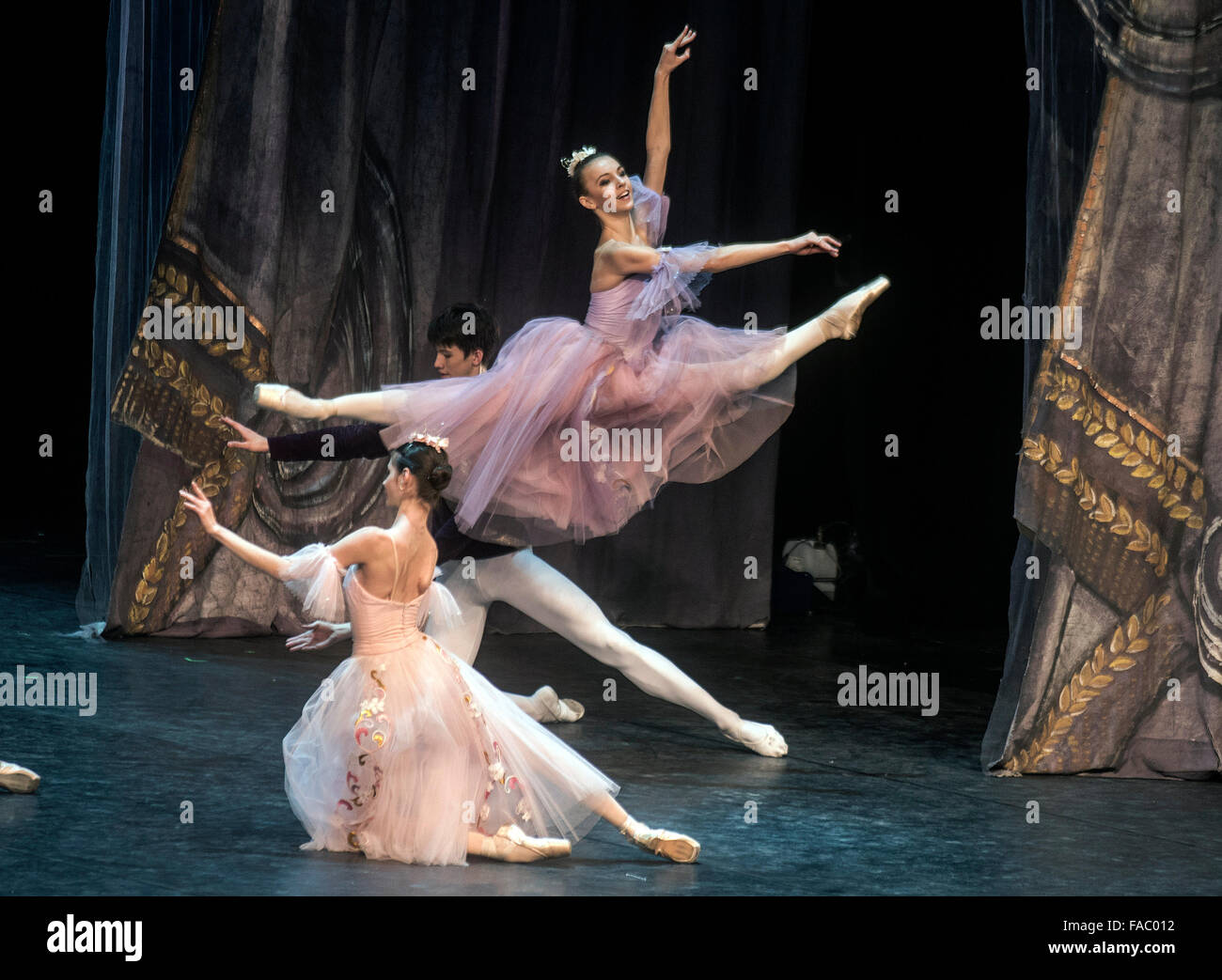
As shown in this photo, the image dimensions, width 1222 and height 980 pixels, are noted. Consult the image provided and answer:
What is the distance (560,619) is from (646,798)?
2.11ft

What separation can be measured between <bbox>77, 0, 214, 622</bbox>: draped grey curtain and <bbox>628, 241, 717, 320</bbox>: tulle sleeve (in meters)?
2.50

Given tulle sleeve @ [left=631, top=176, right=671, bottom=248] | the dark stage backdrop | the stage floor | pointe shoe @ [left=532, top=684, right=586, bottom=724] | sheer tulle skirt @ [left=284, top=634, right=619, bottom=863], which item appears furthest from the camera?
the dark stage backdrop

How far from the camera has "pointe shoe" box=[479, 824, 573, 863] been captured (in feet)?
11.5

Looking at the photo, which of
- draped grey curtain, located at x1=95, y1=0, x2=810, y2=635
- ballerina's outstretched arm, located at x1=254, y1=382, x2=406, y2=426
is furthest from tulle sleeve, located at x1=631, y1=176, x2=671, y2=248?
draped grey curtain, located at x1=95, y1=0, x2=810, y2=635

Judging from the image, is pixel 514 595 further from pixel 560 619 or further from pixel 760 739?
pixel 760 739

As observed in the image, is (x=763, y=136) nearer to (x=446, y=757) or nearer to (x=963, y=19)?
(x=963, y=19)

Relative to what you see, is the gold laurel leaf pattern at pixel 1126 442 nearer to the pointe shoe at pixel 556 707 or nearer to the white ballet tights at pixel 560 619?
the white ballet tights at pixel 560 619

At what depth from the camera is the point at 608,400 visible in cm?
438

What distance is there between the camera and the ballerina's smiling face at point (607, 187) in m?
4.50

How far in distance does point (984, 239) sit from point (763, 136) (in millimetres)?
999

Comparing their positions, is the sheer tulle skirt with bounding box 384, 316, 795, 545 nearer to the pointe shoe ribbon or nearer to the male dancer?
the male dancer

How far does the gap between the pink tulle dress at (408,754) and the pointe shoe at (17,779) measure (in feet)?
2.29

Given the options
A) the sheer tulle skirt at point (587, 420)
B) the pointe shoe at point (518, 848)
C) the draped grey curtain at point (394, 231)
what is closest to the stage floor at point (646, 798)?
the pointe shoe at point (518, 848)

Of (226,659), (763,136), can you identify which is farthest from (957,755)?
(763,136)
